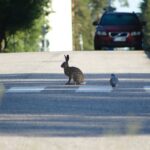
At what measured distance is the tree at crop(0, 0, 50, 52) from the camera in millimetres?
40688

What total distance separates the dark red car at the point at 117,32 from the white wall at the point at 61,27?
23414mm

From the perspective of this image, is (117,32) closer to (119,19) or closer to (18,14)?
(119,19)

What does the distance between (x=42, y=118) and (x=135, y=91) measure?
4.98m

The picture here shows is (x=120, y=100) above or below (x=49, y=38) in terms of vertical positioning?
above

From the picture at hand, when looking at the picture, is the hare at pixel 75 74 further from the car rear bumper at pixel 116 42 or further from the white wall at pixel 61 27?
the white wall at pixel 61 27

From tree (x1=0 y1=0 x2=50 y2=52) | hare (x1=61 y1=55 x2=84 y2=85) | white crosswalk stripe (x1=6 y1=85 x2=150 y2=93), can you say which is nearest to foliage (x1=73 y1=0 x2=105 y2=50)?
tree (x1=0 y1=0 x2=50 y2=52)

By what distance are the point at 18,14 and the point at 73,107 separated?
2642cm

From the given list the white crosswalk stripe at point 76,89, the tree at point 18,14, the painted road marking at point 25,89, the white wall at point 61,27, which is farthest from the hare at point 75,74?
the white wall at point 61,27

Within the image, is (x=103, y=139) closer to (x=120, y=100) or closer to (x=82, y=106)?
(x=82, y=106)

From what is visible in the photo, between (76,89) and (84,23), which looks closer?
(76,89)

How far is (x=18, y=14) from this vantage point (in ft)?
135

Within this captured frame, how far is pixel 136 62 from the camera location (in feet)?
90.9

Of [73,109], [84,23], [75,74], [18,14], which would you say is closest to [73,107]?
[73,109]

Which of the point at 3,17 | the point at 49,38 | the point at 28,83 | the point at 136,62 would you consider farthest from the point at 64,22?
the point at 28,83
